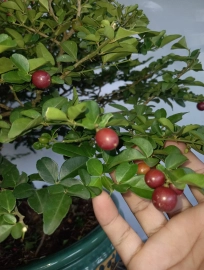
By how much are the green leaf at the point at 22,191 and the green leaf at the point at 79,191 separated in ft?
0.25

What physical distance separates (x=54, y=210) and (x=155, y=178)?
0.14 metres

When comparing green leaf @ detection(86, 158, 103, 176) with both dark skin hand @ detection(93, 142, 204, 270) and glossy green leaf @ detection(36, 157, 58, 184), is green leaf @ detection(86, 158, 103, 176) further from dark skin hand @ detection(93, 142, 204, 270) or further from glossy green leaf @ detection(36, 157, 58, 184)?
dark skin hand @ detection(93, 142, 204, 270)

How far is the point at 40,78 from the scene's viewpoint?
0.52 m

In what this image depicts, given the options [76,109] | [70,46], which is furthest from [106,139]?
[70,46]

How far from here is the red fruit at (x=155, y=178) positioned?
1.55ft

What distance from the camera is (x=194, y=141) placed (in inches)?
21.3

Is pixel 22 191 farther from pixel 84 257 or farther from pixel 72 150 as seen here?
pixel 84 257

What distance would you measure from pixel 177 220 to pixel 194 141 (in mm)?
225

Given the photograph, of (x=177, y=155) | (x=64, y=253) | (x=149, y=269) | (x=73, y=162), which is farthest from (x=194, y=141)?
(x=64, y=253)

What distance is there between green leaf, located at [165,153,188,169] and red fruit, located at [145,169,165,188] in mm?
16

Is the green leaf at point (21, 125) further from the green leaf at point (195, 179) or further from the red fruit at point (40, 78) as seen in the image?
the green leaf at point (195, 179)

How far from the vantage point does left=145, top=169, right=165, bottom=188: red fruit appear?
474 millimetres

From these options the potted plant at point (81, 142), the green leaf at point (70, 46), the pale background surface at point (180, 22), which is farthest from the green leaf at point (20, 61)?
the pale background surface at point (180, 22)

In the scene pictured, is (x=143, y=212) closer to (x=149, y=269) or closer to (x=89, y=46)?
(x=149, y=269)
